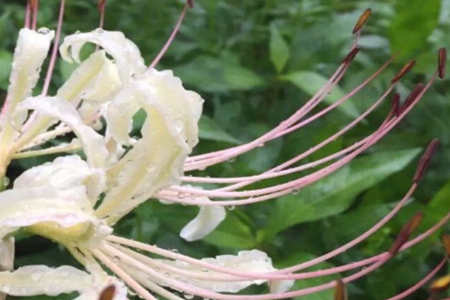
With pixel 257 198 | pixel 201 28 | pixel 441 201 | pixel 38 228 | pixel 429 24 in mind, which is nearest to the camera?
pixel 38 228

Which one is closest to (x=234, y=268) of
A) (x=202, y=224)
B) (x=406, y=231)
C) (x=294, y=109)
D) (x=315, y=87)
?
(x=202, y=224)

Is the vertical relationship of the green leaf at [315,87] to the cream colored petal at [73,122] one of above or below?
Answer: above

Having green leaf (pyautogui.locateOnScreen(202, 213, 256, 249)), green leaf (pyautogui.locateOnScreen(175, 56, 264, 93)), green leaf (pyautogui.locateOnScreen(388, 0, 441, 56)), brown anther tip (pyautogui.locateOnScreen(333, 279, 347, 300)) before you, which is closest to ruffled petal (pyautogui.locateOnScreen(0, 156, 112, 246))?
→ brown anther tip (pyautogui.locateOnScreen(333, 279, 347, 300))

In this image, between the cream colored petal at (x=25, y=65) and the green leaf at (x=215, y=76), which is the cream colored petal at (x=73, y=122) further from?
the green leaf at (x=215, y=76)

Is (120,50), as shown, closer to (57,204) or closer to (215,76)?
(57,204)

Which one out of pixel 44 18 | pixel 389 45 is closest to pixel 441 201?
pixel 389 45

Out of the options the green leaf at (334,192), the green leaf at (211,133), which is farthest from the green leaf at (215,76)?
the green leaf at (334,192)

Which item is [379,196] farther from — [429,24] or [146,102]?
[146,102]
